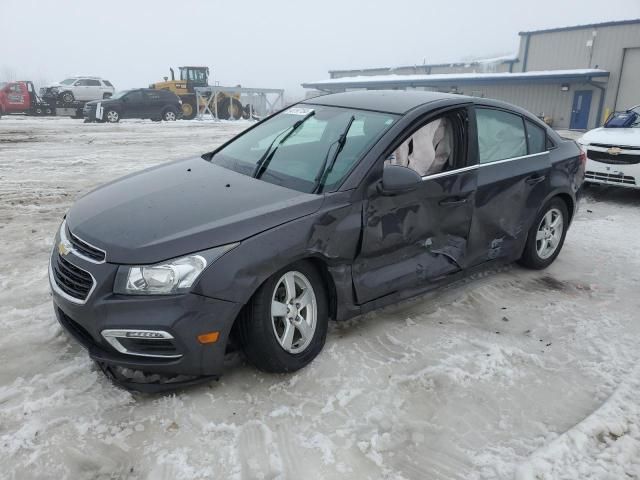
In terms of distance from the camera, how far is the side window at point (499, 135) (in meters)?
4.05

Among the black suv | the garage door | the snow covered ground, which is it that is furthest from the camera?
the garage door

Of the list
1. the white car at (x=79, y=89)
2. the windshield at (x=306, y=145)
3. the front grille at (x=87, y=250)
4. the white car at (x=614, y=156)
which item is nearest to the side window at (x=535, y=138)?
the windshield at (x=306, y=145)

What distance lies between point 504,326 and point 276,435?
204cm

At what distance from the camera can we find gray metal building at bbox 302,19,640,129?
2778 cm

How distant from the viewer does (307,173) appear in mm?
3338

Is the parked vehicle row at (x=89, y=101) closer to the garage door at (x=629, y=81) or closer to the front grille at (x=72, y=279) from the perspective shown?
the front grille at (x=72, y=279)

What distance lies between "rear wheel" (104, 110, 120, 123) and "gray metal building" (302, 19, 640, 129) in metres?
18.7

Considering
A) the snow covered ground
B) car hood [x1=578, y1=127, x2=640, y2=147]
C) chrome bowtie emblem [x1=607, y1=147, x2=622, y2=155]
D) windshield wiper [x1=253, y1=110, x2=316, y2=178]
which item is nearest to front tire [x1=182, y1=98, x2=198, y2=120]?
car hood [x1=578, y1=127, x2=640, y2=147]

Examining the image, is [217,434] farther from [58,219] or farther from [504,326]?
[58,219]

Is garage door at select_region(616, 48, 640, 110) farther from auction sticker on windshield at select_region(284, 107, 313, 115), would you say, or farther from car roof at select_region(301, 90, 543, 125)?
auction sticker on windshield at select_region(284, 107, 313, 115)

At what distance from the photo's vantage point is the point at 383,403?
288 centimetres

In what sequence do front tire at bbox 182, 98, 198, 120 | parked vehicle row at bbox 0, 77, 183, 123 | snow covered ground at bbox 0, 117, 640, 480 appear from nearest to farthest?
snow covered ground at bbox 0, 117, 640, 480 < parked vehicle row at bbox 0, 77, 183, 123 < front tire at bbox 182, 98, 198, 120

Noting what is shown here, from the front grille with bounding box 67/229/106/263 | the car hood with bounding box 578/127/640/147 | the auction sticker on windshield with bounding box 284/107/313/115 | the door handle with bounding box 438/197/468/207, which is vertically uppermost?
the auction sticker on windshield with bounding box 284/107/313/115

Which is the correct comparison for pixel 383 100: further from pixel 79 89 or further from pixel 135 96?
pixel 79 89
